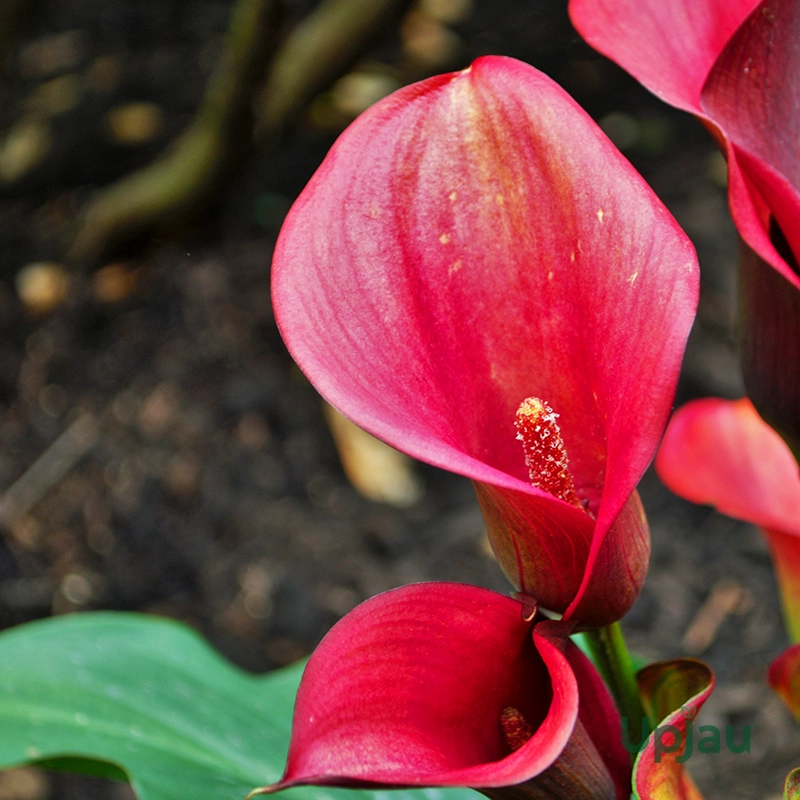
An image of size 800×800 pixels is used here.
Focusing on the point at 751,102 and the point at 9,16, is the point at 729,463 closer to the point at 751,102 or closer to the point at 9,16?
the point at 751,102

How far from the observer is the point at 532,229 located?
1.03 feet

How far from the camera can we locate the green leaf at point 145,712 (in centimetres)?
55

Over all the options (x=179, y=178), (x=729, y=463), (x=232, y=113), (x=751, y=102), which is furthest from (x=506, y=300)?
(x=179, y=178)

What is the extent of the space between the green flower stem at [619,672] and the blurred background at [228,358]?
2.45 feet

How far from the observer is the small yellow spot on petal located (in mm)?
317

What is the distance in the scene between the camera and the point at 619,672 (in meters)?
0.37

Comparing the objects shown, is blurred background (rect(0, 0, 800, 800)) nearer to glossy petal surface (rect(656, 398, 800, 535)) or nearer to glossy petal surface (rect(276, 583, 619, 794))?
glossy petal surface (rect(656, 398, 800, 535))

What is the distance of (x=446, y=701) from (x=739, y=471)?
24 centimetres

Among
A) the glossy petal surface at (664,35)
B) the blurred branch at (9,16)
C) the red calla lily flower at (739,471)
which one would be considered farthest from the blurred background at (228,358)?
the glossy petal surface at (664,35)

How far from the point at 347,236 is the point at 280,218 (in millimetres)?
1224

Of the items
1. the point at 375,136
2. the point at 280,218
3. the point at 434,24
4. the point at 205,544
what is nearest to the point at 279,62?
the point at 280,218

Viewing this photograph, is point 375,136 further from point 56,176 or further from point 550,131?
point 56,176

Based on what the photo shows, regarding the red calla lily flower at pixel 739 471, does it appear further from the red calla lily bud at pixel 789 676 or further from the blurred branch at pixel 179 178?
the blurred branch at pixel 179 178

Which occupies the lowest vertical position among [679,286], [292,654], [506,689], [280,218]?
[292,654]
